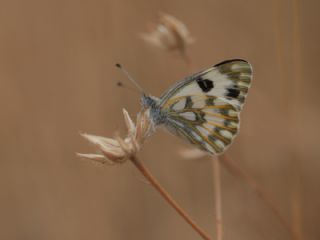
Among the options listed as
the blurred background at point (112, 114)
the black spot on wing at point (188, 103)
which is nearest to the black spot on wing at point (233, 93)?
the black spot on wing at point (188, 103)

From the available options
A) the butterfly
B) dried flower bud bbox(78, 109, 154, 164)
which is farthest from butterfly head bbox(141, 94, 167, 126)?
dried flower bud bbox(78, 109, 154, 164)

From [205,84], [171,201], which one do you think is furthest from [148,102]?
[171,201]

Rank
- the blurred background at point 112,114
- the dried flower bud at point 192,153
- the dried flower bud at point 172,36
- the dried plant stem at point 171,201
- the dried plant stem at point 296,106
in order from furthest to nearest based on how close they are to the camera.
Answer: the blurred background at point 112,114 < the dried flower bud at point 172,36 < the dried flower bud at point 192,153 < the dried plant stem at point 296,106 < the dried plant stem at point 171,201

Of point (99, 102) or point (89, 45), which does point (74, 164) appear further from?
point (89, 45)

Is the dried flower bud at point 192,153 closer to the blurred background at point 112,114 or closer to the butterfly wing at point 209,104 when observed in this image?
the butterfly wing at point 209,104

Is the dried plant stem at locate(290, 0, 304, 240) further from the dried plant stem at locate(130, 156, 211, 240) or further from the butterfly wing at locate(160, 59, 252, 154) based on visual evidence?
the dried plant stem at locate(130, 156, 211, 240)

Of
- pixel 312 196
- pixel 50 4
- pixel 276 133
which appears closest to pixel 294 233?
pixel 276 133

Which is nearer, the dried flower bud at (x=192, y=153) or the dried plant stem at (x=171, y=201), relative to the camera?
the dried plant stem at (x=171, y=201)

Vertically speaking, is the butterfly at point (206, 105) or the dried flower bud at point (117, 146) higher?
the dried flower bud at point (117, 146)

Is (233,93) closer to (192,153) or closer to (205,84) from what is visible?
(205,84)
